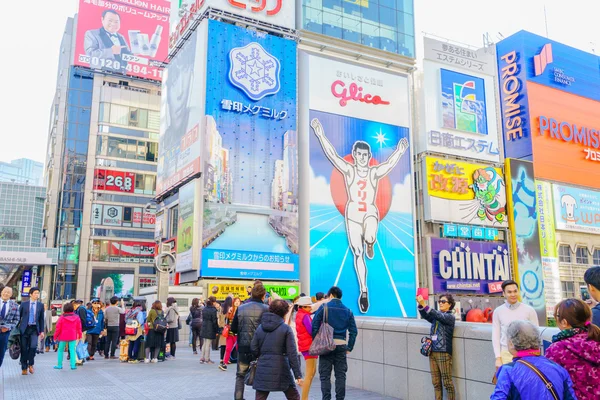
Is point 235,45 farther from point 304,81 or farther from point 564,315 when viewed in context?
point 564,315

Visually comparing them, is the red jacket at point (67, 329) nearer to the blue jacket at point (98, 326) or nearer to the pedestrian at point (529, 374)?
the blue jacket at point (98, 326)

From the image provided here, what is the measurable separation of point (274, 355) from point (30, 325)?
27.1ft

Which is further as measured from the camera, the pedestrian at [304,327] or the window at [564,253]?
the window at [564,253]

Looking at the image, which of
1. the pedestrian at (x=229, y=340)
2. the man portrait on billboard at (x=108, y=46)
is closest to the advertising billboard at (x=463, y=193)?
the pedestrian at (x=229, y=340)

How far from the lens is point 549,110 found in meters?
55.4

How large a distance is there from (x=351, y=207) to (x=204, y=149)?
35.1 feet

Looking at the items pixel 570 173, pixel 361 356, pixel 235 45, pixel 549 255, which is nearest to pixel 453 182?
pixel 549 255

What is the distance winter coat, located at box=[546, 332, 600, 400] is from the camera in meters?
4.19

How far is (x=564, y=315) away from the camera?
14.5 ft

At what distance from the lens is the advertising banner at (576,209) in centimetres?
5400

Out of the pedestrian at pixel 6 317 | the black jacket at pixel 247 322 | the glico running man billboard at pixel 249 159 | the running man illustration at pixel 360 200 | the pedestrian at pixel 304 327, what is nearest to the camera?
the black jacket at pixel 247 322

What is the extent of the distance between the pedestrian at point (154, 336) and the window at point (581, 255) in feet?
157

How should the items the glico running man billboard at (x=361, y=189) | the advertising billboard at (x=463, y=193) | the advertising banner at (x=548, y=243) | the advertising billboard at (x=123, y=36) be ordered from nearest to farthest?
the glico running man billboard at (x=361, y=189) → the advertising billboard at (x=463, y=193) → the advertising banner at (x=548, y=243) → the advertising billboard at (x=123, y=36)

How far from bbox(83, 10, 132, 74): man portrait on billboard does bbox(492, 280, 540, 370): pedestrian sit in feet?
208
